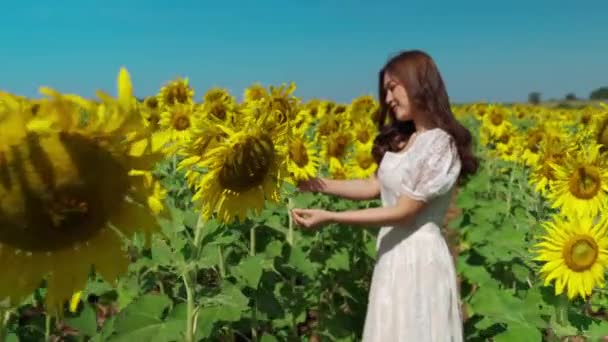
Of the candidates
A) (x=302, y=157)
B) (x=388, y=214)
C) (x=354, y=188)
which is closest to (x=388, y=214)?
(x=388, y=214)

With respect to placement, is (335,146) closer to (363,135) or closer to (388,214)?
(363,135)

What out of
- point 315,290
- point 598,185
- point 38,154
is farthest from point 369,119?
point 38,154

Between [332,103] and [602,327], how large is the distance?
626cm

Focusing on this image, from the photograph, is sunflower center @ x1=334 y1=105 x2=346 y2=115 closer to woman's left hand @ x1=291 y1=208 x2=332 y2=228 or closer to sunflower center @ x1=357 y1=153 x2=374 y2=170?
sunflower center @ x1=357 y1=153 x2=374 y2=170

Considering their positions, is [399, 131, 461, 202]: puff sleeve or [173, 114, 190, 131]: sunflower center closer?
[399, 131, 461, 202]: puff sleeve

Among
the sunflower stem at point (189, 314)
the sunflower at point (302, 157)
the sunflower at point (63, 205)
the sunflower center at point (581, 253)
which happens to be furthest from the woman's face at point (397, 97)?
the sunflower at point (63, 205)

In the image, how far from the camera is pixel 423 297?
9.95 feet

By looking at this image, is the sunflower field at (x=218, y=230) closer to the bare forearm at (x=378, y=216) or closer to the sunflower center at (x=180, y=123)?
the sunflower center at (x=180, y=123)

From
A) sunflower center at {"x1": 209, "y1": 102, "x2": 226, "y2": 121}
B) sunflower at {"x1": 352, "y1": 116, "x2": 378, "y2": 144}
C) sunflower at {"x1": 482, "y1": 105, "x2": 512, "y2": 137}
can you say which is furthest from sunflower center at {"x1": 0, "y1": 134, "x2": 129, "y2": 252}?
sunflower at {"x1": 482, "y1": 105, "x2": 512, "y2": 137}

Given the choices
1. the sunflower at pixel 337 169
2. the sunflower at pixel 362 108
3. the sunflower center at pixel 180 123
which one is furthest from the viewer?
the sunflower at pixel 362 108

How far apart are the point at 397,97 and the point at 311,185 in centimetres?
54

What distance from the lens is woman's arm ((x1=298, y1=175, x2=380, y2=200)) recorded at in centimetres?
308

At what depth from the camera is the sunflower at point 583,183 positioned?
3.49 m

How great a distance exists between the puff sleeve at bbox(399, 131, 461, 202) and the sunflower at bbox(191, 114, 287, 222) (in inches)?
32.3
